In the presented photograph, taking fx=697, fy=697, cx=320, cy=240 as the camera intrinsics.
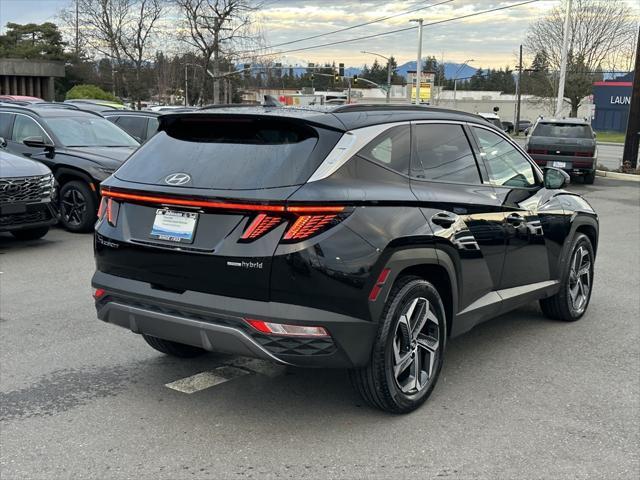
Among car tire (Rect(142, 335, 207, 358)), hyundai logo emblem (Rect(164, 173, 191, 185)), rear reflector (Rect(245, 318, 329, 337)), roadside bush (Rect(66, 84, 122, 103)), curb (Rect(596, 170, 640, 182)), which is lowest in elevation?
car tire (Rect(142, 335, 207, 358))

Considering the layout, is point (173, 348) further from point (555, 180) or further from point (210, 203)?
point (555, 180)

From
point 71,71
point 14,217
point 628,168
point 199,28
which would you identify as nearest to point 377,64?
point 71,71

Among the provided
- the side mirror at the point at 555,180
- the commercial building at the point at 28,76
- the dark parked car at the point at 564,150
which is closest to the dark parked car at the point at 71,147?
the side mirror at the point at 555,180

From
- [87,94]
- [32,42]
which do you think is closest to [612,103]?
[87,94]

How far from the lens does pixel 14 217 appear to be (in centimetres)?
865

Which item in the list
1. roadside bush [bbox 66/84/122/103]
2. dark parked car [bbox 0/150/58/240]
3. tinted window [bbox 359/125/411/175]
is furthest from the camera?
roadside bush [bbox 66/84/122/103]

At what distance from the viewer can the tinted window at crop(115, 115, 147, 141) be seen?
15.1m

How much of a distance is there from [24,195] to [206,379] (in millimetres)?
5309

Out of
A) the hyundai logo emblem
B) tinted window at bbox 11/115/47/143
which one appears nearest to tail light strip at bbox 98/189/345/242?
the hyundai logo emblem

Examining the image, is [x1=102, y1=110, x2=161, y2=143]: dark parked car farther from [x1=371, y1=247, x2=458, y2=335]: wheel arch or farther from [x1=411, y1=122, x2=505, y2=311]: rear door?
[x1=371, y1=247, x2=458, y2=335]: wheel arch

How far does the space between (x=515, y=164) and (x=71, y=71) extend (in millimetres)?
65307

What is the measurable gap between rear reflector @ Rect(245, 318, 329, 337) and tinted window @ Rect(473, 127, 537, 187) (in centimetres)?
210

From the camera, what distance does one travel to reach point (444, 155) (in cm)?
452

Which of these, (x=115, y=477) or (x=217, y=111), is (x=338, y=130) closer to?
(x=217, y=111)
